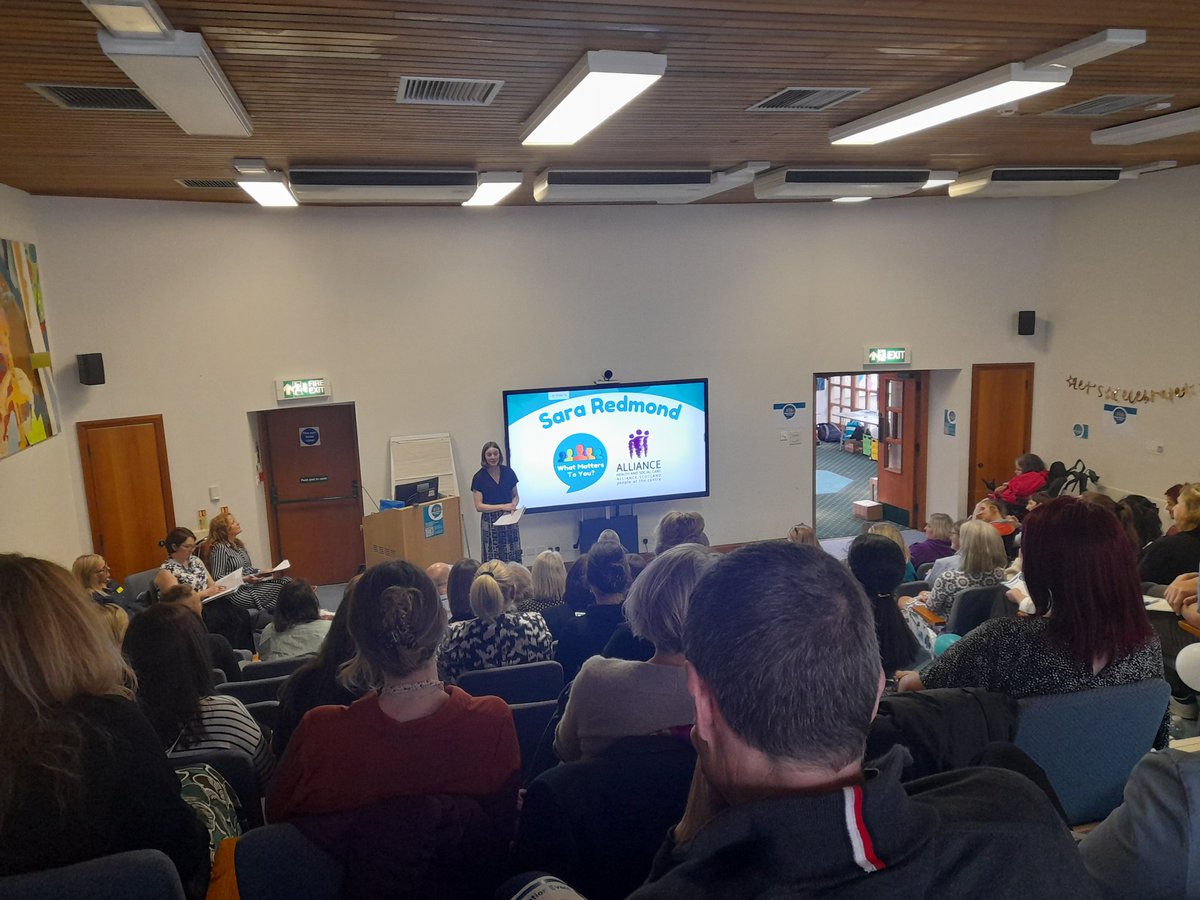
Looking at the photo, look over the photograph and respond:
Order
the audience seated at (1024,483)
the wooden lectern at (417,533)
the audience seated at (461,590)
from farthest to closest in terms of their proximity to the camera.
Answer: the audience seated at (1024,483) < the wooden lectern at (417,533) < the audience seated at (461,590)

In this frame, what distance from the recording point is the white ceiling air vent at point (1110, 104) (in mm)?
4793

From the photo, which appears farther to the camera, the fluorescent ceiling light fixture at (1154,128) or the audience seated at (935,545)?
the audience seated at (935,545)

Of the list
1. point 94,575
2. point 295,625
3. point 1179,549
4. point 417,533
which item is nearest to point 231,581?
point 94,575

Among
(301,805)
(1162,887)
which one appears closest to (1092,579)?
(1162,887)

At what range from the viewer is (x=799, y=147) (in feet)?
19.5

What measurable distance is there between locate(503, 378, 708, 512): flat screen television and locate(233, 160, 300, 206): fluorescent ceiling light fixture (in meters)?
2.87

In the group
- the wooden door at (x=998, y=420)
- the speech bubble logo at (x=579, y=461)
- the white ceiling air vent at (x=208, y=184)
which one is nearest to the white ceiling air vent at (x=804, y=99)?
the white ceiling air vent at (x=208, y=184)

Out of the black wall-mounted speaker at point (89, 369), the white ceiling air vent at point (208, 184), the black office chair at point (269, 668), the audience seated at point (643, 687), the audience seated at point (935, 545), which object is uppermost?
the white ceiling air vent at point (208, 184)

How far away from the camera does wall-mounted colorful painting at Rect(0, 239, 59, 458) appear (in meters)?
5.79

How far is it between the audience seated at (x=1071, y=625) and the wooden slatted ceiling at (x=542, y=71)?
6.47 ft

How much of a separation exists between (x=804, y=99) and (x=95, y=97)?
3505 millimetres

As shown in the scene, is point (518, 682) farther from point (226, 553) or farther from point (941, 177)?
point (941, 177)

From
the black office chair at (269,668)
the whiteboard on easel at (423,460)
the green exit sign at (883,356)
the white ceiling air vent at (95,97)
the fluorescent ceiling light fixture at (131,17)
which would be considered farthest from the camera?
the green exit sign at (883,356)

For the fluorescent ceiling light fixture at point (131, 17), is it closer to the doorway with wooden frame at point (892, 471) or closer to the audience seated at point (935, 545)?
the audience seated at point (935, 545)
